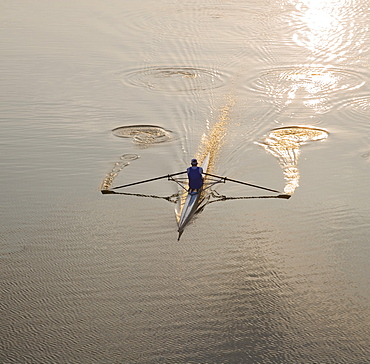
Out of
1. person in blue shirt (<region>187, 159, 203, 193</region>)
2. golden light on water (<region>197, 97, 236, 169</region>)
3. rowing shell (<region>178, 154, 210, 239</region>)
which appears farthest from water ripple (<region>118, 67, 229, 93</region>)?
rowing shell (<region>178, 154, 210, 239</region>)

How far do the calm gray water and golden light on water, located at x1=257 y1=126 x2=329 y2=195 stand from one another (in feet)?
0.32

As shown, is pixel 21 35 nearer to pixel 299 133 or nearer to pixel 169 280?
pixel 299 133

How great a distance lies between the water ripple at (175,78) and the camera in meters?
32.6

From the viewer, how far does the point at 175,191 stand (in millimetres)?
22156

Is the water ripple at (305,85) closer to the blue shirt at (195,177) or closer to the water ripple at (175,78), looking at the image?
the water ripple at (175,78)

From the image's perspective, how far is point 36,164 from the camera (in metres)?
24.4

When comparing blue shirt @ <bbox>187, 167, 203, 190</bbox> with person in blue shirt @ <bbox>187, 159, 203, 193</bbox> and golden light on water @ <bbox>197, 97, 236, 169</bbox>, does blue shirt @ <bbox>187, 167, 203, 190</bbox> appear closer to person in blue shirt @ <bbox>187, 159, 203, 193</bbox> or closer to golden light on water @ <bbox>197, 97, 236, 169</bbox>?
person in blue shirt @ <bbox>187, 159, 203, 193</bbox>

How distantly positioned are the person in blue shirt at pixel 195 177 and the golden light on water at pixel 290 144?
3.44 metres

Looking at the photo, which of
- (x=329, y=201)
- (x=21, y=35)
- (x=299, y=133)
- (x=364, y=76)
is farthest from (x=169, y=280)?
(x=21, y=35)

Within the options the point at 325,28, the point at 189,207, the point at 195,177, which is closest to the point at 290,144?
the point at 195,177

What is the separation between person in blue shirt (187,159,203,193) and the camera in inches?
845

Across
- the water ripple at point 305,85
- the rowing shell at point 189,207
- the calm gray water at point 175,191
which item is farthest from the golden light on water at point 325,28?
the rowing shell at point 189,207

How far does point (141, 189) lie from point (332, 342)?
10075 mm

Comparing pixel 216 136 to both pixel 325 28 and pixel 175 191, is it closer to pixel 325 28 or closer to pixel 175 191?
pixel 175 191
